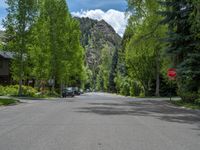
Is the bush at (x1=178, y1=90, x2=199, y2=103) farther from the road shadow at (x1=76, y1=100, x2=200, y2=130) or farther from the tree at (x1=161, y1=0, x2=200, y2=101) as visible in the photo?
the road shadow at (x1=76, y1=100, x2=200, y2=130)

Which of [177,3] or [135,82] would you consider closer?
[177,3]

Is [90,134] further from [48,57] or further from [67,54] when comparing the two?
[67,54]

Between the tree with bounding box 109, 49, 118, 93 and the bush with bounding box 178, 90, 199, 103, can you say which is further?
the tree with bounding box 109, 49, 118, 93

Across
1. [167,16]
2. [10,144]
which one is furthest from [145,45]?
[10,144]

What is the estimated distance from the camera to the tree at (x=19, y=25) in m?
53.1

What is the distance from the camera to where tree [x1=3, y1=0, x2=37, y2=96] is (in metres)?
53.1

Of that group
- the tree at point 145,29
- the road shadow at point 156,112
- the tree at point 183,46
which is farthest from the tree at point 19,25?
the road shadow at point 156,112

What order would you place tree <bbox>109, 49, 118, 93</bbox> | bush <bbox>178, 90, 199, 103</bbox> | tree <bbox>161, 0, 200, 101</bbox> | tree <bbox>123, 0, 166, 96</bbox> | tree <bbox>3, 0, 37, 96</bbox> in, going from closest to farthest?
tree <bbox>161, 0, 200, 101</bbox>, bush <bbox>178, 90, 199, 103</bbox>, tree <bbox>123, 0, 166, 96</bbox>, tree <bbox>3, 0, 37, 96</bbox>, tree <bbox>109, 49, 118, 93</bbox>

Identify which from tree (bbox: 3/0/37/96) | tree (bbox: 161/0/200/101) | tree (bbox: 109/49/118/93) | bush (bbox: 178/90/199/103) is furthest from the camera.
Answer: tree (bbox: 109/49/118/93)

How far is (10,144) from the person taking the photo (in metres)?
11.6

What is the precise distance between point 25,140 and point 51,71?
52218 mm

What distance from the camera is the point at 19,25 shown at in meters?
53.5

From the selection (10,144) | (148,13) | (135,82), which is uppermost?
(148,13)

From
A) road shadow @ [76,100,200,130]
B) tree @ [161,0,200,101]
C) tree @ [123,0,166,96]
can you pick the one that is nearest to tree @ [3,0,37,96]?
tree @ [123,0,166,96]
